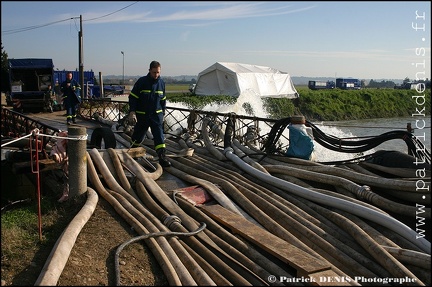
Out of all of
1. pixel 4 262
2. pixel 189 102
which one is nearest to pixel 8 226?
pixel 4 262

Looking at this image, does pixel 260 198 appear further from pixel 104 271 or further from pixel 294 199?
pixel 104 271

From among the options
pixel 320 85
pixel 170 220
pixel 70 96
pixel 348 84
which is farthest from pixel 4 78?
pixel 348 84

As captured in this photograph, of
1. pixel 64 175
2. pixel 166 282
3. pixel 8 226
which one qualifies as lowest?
pixel 166 282

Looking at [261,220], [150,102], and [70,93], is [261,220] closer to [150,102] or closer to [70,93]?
[150,102]

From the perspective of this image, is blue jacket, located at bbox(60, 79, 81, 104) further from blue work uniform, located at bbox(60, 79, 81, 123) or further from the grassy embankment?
the grassy embankment

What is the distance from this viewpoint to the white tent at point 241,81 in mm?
29000

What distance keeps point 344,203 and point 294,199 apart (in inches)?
27.9

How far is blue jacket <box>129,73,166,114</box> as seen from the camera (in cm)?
709

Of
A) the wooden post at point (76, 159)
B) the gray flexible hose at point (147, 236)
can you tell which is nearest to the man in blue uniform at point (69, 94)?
the wooden post at point (76, 159)

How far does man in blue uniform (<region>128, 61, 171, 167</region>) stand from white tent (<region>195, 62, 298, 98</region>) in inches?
833

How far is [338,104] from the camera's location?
4150cm

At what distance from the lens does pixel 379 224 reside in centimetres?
491

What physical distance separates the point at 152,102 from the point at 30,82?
692 inches

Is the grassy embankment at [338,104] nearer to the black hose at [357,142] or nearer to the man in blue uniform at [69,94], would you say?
the man in blue uniform at [69,94]
